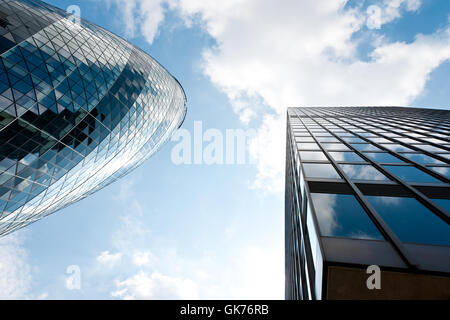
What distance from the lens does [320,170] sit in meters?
8.09

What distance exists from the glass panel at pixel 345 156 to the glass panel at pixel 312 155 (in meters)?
0.51

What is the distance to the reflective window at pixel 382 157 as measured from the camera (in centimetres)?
881

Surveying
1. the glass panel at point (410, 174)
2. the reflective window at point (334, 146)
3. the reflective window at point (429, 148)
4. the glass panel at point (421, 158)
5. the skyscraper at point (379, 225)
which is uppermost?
the reflective window at point (334, 146)

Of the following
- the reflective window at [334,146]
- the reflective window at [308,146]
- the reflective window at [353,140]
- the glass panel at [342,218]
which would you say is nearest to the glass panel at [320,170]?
the glass panel at [342,218]

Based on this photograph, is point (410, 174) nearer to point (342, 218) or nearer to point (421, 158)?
point (421, 158)

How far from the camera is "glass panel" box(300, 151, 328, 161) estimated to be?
9703mm

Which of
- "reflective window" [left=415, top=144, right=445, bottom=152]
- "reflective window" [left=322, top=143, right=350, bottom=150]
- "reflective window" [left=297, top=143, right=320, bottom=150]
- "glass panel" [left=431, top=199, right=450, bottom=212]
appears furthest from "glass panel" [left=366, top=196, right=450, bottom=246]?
"reflective window" [left=415, top=144, right=445, bottom=152]

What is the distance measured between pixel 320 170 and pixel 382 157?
12.9 ft

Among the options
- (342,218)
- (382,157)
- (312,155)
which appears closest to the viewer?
(342,218)

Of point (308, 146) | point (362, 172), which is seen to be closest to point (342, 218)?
point (362, 172)

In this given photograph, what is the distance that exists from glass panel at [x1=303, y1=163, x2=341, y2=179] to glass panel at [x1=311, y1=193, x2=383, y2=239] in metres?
1.51

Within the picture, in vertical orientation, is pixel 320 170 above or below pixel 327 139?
below

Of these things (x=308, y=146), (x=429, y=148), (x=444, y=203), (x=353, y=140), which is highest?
(x=353, y=140)

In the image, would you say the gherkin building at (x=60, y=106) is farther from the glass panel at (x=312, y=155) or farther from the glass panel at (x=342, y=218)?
the glass panel at (x=342, y=218)
